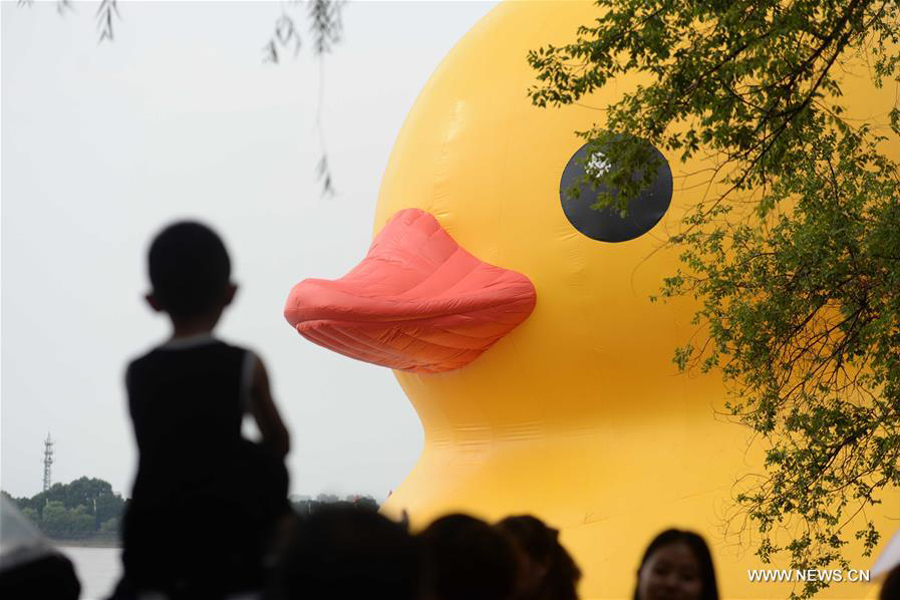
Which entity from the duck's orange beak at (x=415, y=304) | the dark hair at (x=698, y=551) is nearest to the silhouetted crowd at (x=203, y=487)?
the dark hair at (x=698, y=551)

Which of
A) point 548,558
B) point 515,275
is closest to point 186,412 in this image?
point 548,558

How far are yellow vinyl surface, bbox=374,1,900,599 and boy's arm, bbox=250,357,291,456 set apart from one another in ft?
21.9

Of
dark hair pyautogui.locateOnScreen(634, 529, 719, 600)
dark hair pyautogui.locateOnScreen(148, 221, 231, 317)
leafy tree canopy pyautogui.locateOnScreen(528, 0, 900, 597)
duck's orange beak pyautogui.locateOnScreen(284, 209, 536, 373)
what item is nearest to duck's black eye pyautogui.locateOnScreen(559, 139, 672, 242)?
leafy tree canopy pyautogui.locateOnScreen(528, 0, 900, 597)

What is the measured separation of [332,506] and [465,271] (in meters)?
7.99

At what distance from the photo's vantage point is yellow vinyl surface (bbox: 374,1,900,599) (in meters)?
8.77

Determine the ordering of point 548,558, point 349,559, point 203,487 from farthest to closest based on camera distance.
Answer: point 548,558, point 203,487, point 349,559

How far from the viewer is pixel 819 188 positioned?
7.45 metres

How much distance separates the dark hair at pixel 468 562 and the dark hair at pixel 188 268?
1.86ft

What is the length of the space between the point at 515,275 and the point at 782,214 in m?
2.25

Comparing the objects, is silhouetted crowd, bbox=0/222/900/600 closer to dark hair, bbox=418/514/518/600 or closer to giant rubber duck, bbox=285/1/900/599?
dark hair, bbox=418/514/518/600

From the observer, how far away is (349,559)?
1516 mm

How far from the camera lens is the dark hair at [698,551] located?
9.78ft

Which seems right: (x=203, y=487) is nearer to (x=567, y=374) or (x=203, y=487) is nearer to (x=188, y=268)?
(x=188, y=268)

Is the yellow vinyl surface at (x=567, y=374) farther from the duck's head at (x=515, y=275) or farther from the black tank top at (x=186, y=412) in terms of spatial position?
the black tank top at (x=186, y=412)
